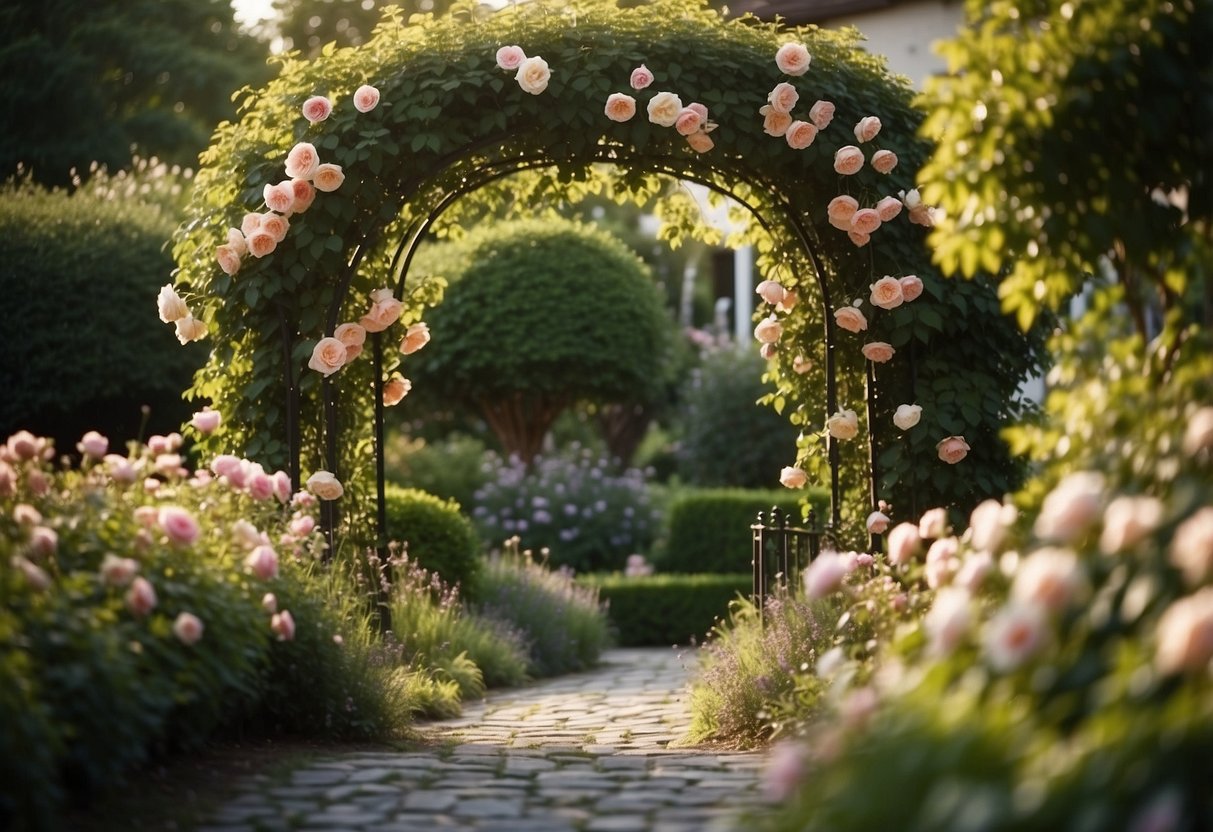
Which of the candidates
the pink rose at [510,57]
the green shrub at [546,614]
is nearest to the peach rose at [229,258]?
the pink rose at [510,57]

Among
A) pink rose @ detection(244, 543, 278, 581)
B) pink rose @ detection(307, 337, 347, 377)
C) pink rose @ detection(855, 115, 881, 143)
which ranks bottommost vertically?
pink rose @ detection(244, 543, 278, 581)

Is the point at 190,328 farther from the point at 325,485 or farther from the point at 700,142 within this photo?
the point at 700,142

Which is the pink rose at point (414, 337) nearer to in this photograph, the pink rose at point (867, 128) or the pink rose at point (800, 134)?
the pink rose at point (800, 134)

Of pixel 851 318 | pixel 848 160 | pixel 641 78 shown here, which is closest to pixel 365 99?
pixel 641 78

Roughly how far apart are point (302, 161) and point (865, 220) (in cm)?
257

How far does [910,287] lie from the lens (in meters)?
6.83

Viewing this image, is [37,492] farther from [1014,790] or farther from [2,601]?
[1014,790]

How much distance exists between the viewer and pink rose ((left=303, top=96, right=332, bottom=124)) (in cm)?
668

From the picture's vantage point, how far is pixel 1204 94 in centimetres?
422

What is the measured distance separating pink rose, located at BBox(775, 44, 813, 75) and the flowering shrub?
7.49 meters

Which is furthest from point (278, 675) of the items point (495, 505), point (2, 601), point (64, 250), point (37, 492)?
point (495, 505)

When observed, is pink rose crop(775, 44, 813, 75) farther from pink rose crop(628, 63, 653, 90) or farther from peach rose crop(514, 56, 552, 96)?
peach rose crop(514, 56, 552, 96)

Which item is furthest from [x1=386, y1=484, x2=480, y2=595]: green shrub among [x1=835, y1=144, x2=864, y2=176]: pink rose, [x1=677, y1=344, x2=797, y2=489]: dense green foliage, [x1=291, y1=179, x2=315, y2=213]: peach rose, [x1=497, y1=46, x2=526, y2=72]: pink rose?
[x1=677, y1=344, x2=797, y2=489]: dense green foliage

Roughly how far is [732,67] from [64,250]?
7037 millimetres
